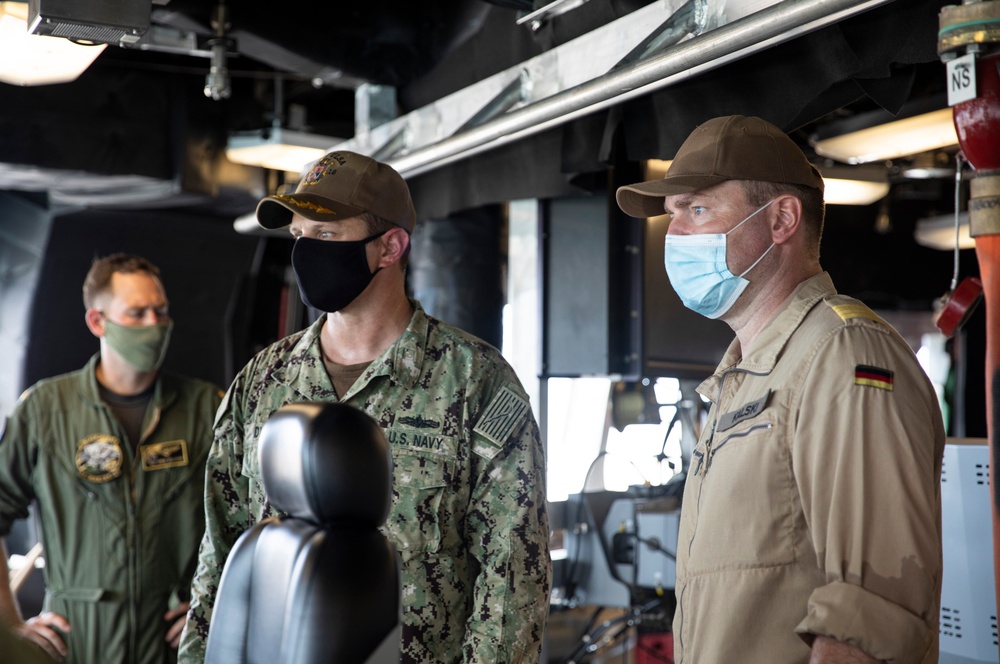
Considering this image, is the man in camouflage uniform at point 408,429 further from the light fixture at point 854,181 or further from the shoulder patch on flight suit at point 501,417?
the light fixture at point 854,181

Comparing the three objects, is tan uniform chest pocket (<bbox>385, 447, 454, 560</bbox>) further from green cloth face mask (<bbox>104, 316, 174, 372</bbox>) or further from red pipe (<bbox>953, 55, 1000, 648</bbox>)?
green cloth face mask (<bbox>104, 316, 174, 372</bbox>)

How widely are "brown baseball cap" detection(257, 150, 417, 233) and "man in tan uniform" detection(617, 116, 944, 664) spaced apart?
2.50 feet

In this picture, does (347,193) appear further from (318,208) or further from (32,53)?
(32,53)

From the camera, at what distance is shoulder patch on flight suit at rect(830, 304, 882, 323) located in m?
1.78

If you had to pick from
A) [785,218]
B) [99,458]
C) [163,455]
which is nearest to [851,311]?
[785,218]

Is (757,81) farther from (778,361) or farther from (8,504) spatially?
(8,504)

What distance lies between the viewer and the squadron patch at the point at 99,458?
3627 millimetres

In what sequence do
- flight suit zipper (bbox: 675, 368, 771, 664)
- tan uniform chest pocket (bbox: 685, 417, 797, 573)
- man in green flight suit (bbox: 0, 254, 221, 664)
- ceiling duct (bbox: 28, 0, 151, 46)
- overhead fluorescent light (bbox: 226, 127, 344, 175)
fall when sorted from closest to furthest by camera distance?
tan uniform chest pocket (bbox: 685, 417, 797, 573) → flight suit zipper (bbox: 675, 368, 771, 664) → ceiling duct (bbox: 28, 0, 151, 46) → man in green flight suit (bbox: 0, 254, 221, 664) → overhead fluorescent light (bbox: 226, 127, 344, 175)

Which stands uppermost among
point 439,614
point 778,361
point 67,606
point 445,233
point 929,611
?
point 445,233

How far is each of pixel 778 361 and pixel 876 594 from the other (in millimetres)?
457

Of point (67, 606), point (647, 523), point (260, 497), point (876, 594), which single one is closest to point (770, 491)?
point (876, 594)

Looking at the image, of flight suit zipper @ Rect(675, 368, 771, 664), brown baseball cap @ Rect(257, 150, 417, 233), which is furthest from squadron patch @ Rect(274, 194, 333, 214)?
flight suit zipper @ Rect(675, 368, 771, 664)

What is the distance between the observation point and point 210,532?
2510 mm

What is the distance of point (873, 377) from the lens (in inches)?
64.7
